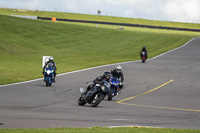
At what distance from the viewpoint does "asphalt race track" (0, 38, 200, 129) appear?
11758 millimetres

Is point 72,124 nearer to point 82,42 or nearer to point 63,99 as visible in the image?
point 63,99

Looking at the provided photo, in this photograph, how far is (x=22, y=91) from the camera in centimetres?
1991

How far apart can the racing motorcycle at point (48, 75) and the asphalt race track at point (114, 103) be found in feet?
1.30

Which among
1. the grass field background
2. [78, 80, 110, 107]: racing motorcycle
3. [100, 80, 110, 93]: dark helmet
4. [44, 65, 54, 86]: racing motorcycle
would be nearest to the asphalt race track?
[78, 80, 110, 107]: racing motorcycle

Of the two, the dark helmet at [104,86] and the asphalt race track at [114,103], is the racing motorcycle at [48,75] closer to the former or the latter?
the asphalt race track at [114,103]

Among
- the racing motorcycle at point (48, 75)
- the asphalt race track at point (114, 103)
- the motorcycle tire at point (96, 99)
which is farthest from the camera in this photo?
the racing motorcycle at point (48, 75)

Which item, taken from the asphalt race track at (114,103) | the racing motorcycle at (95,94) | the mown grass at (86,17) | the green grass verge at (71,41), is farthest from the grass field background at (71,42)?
the mown grass at (86,17)

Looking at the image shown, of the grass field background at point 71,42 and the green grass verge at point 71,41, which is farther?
the green grass verge at point 71,41

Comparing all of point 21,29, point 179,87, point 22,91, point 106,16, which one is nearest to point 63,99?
point 22,91

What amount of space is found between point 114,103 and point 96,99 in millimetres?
1701

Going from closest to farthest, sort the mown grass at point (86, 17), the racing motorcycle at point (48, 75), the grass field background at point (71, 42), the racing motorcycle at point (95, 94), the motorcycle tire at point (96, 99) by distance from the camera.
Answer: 1. the motorcycle tire at point (96, 99)
2. the racing motorcycle at point (95, 94)
3. the racing motorcycle at point (48, 75)
4. the grass field background at point (71, 42)
5. the mown grass at point (86, 17)

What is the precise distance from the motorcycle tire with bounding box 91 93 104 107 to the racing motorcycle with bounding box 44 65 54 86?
6.70 metres

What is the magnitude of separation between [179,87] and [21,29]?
4517 cm

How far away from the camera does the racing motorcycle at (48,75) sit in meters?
22.2
